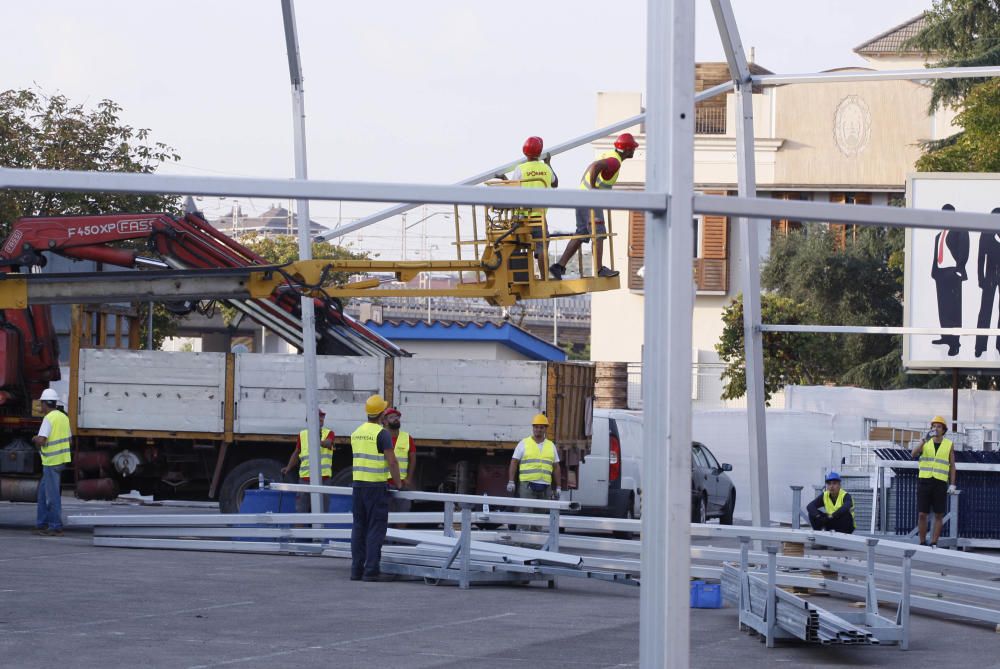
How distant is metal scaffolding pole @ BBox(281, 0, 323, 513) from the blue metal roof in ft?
57.9

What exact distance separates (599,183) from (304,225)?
292 cm

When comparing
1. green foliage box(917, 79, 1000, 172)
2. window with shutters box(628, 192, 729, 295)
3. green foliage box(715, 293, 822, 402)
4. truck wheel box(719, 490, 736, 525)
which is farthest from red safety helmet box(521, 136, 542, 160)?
window with shutters box(628, 192, 729, 295)

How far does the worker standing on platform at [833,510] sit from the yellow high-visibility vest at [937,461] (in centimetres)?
332

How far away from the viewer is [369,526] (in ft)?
45.1

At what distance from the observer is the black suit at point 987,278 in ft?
78.0

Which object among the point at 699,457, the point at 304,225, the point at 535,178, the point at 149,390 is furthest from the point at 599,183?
the point at 699,457

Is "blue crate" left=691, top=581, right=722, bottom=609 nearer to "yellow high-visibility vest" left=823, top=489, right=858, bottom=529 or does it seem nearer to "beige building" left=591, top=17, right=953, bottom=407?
"yellow high-visibility vest" left=823, top=489, right=858, bottom=529

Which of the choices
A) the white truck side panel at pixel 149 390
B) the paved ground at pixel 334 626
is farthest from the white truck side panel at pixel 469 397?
the paved ground at pixel 334 626

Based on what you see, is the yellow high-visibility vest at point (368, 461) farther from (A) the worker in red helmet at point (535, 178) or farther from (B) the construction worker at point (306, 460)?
(B) the construction worker at point (306, 460)

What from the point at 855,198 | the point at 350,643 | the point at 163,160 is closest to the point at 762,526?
the point at 350,643

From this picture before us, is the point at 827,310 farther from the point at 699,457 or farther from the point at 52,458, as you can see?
the point at 52,458

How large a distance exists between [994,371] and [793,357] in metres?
15.4

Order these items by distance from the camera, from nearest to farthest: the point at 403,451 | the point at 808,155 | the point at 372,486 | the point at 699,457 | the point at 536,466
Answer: the point at 372,486 < the point at 403,451 < the point at 536,466 < the point at 699,457 < the point at 808,155

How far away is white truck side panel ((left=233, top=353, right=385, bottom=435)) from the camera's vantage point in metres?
19.0
